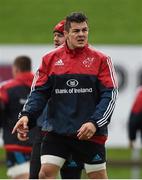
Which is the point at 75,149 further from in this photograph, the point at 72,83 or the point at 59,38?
the point at 59,38

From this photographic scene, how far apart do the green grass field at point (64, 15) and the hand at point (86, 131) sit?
12175mm

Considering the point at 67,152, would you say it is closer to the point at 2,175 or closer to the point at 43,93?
the point at 43,93

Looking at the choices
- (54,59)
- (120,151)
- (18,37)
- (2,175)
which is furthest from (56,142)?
(18,37)

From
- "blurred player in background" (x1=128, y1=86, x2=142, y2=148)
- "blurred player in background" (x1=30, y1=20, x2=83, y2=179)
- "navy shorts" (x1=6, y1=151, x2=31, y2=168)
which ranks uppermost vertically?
"blurred player in background" (x1=30, y1=20, x2=83, y2=179)


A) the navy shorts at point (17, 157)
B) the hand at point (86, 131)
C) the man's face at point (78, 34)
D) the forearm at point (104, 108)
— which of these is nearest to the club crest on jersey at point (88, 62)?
the man's face at point (78, 34)

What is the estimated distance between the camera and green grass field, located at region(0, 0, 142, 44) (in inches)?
837

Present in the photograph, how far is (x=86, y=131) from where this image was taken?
8.70m

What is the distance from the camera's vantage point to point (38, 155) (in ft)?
32.5

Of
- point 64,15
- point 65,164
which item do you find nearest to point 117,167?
point 64,15

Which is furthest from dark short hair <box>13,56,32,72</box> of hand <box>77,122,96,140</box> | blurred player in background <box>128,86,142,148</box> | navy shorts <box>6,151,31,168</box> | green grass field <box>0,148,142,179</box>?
green grass field <box>0,148,142,179</box>

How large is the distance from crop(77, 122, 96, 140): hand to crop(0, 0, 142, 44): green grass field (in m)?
12.2

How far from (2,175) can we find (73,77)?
8477 mm

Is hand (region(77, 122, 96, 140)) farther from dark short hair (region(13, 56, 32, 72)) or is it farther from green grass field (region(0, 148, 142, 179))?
green grass field (region(0, 148, 142, 179))

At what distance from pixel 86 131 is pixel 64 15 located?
42.0 ft
